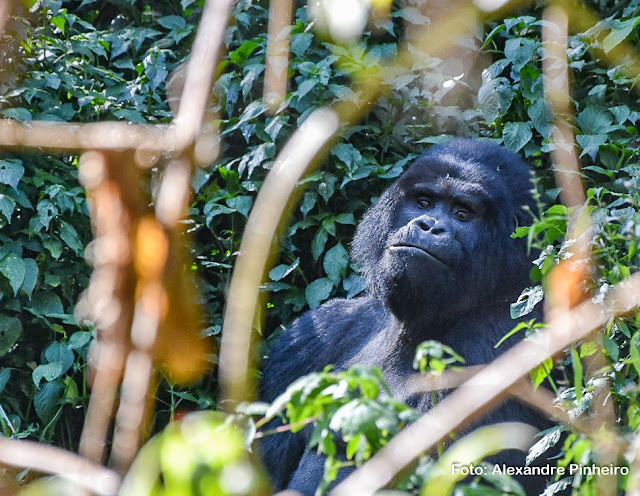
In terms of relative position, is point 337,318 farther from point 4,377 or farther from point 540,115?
point 4,377

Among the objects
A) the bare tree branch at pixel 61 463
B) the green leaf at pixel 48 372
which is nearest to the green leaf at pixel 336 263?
the green leaf at pixel 48 372

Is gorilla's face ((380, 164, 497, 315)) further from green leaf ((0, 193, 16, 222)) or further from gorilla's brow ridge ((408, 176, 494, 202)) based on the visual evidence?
green leaf ((0, 193, 16, 222))

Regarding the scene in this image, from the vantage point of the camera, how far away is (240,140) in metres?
5.91

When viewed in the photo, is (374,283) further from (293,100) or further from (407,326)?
(293,100)

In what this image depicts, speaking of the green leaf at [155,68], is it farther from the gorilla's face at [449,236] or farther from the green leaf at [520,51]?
the green leaf at [520,51]

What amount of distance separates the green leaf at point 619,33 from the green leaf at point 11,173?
3.03 meters

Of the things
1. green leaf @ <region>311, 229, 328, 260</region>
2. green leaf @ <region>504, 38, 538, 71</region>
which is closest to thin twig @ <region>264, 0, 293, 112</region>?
green leaf @ <region>311, 229, 328, 260</region>

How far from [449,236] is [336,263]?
1157mm

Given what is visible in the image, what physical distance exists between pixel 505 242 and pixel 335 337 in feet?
3.13

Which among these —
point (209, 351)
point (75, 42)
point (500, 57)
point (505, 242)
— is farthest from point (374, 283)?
point (75, 42)

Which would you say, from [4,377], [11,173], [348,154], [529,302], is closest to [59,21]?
[11,173]

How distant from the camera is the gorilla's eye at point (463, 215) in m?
4.45

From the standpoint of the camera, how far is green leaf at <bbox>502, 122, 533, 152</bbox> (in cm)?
509

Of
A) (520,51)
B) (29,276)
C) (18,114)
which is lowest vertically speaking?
(29,276)
